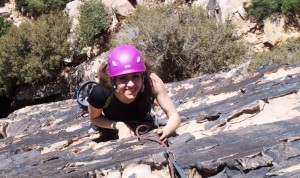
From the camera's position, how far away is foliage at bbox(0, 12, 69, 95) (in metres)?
25.0

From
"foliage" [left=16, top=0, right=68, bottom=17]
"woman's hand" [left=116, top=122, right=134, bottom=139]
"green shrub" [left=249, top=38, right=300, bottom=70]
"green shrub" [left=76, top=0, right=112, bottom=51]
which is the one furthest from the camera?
"foliage" [left=16, top=0, right=68, bottom=17]

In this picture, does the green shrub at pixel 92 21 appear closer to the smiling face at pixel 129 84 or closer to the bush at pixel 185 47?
the bush at pixel 185 47

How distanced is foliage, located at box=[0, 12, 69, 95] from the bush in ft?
20.4

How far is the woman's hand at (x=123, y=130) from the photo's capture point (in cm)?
351

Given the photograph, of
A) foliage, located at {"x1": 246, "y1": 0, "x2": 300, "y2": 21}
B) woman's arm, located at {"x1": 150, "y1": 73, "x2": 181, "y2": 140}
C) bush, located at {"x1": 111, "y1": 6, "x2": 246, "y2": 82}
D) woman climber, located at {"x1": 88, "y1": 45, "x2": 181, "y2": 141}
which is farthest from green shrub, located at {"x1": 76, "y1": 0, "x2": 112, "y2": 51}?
woman's arm, located at {"x1": 150, "y1": 73, "x2": 181, "y2": 140}

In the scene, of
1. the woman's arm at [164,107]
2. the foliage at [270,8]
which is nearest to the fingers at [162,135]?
the woman's arm at [164,107]

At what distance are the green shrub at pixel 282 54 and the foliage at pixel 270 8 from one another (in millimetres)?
1552

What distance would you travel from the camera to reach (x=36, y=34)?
2509cm

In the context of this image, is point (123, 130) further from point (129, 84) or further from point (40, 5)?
point (40, 5)

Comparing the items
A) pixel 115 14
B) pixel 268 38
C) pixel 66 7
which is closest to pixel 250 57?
pixel 268 38

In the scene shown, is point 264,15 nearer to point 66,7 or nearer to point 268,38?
point 268,38

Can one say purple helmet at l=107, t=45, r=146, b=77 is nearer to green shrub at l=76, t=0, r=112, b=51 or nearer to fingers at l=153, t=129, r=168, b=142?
fingers at l=153, t=129, r=168, b=142

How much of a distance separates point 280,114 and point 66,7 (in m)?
28.1

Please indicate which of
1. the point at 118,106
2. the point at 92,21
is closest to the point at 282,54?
the point at 92,21
